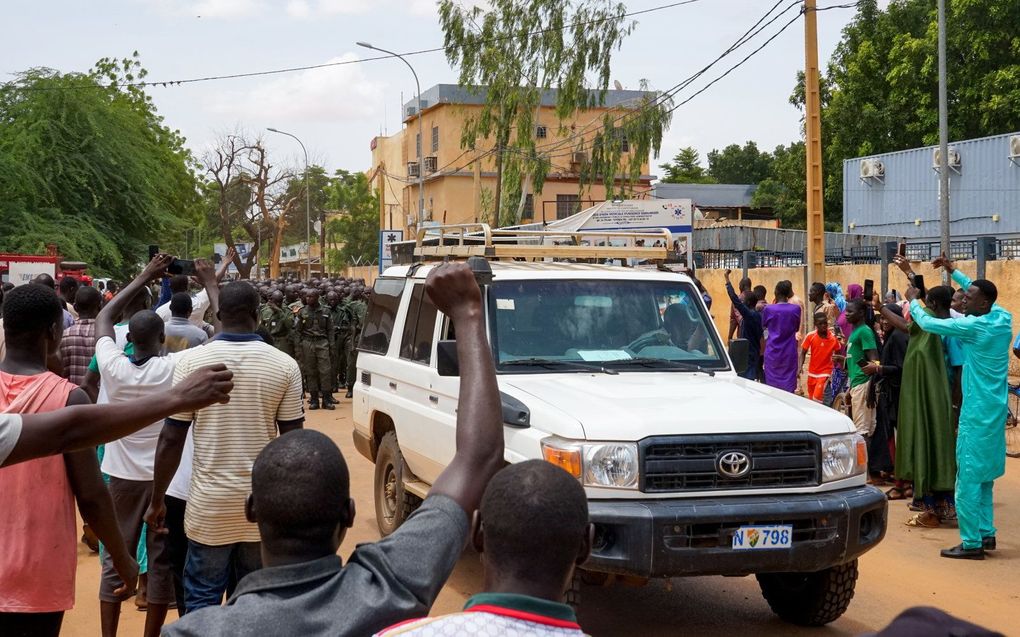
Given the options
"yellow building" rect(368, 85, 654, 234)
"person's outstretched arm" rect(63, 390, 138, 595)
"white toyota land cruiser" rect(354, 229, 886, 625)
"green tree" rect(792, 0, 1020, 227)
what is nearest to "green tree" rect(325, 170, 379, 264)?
"yellow building" rect(368, 85, 654, 234)

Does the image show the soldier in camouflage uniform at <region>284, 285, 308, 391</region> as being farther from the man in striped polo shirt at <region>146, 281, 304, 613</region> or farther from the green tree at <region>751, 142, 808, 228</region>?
the green tree at <region>751, 142, 808, 228</region>

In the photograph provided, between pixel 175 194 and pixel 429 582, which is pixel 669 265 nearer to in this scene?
pixel 429 582

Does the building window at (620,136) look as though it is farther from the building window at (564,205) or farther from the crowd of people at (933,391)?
the crowd of people at (933,391)

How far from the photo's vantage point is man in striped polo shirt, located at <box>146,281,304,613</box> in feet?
16.1

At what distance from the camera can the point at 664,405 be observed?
588cm

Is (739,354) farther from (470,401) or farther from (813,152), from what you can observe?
(813,152)

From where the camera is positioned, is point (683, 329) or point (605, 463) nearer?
point (605, 463)

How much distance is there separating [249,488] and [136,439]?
1.38 metres

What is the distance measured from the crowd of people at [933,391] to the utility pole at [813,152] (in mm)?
3519

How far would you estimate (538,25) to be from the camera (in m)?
36.5

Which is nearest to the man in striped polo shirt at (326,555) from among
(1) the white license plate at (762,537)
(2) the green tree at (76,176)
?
(1) the white license plate at (762,537)

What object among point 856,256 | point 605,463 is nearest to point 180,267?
point 605,463

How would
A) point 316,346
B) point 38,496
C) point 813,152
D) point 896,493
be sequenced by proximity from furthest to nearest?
point 316,346 → point 813,152 → point 896,493 → point 38,496

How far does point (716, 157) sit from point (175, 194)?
45825mm
